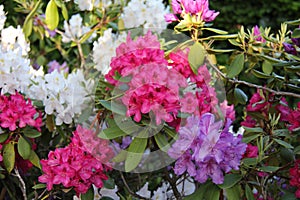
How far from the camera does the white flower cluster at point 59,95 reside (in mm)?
1930

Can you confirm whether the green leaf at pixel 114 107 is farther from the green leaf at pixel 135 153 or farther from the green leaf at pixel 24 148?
the green leaf at pixel 24 148

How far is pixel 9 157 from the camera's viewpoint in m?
1.82

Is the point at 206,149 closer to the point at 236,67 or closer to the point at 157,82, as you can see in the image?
the point at 157,82

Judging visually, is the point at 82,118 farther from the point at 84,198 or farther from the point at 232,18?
the point at 232,18

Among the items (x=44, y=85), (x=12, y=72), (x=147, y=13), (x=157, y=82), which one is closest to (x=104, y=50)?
(x=147, y=13)

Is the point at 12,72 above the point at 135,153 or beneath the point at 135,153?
above

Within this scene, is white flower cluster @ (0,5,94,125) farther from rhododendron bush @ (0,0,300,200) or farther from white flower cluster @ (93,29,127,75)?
white flower cluster @ (93,29,127,75)

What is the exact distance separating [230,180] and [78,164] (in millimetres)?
437

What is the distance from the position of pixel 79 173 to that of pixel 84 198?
117 mm

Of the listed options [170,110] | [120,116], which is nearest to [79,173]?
[120,116]

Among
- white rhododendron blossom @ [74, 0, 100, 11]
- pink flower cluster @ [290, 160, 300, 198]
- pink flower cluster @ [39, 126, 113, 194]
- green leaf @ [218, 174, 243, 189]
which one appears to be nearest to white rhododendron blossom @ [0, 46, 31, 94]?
pink flower cluster @ [39, 126, 113, 194]

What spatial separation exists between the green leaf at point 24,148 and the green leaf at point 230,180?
0.66m

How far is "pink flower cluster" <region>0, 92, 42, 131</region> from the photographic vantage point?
5.87 feet

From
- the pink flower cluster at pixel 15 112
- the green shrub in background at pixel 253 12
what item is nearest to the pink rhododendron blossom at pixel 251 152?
the pink flower cluster at pixel 15 112
